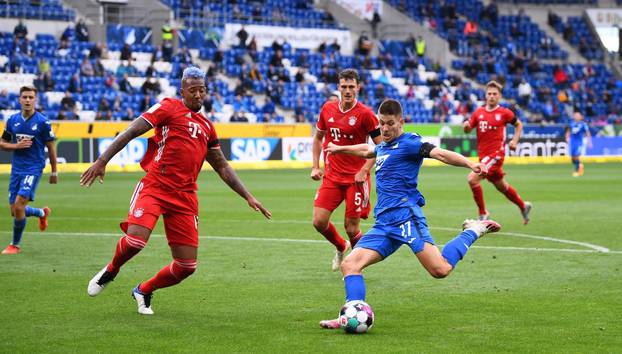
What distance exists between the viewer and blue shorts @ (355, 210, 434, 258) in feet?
29.3

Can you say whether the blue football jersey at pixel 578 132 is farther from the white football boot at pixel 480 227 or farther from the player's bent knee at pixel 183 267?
the player's bent knee at pixel 183 267

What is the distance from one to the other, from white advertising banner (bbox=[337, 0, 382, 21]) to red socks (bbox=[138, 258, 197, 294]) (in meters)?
49.3

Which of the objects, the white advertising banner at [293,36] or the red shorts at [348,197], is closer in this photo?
the red shorts at [348,197]

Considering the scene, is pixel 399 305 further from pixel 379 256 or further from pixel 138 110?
pixel 138 110

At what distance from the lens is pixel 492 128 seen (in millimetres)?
19297

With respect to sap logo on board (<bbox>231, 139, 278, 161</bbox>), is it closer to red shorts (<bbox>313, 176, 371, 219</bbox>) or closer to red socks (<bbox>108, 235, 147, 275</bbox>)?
red shorts (<bbox>313, 176, 371, 219</bbox>)

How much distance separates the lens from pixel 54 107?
40469 millimetres

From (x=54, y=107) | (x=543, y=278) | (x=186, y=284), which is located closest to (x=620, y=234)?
(x=543, y=278)

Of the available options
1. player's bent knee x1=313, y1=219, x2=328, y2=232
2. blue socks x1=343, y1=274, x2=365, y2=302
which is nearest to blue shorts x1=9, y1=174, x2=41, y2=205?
player's bent knee x1=313, y1=219, x2=328, y2=232

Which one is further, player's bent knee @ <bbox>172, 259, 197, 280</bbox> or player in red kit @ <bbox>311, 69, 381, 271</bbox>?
player in red kit @ <bbox>311, 69, 381, 271</bbox>

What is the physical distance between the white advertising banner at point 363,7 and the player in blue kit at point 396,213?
162 feet

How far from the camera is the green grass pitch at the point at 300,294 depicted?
26.9ft

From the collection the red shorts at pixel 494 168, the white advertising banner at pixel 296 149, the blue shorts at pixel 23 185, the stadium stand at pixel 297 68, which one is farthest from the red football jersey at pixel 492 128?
the white advertising banner at pixel 296 149

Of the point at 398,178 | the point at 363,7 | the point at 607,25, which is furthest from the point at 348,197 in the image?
the point at 607,25
